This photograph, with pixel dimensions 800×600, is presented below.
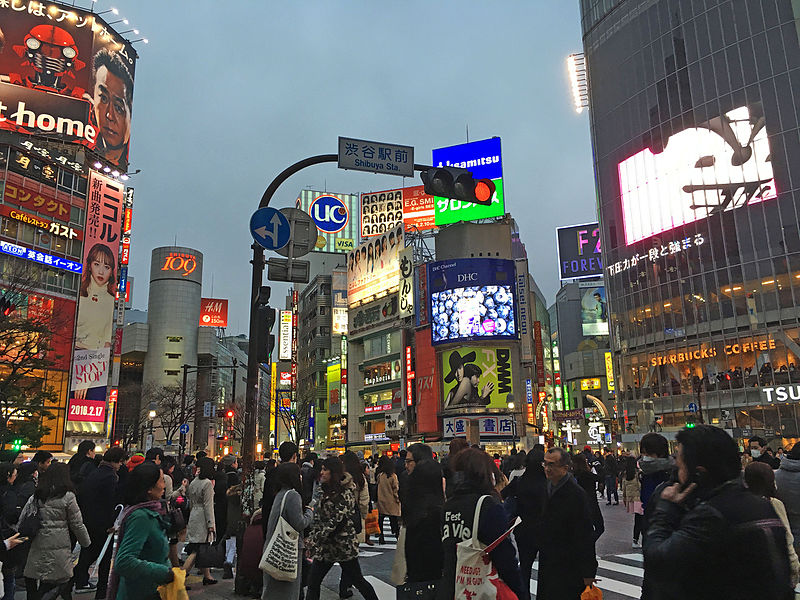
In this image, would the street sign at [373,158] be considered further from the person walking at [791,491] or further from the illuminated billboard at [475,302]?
the illuminated billboard at [475,302]

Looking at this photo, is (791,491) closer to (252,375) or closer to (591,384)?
(252,375)

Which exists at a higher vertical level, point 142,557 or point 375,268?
point 375,268

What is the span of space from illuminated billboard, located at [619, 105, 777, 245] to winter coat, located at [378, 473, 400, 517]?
43.5 meters

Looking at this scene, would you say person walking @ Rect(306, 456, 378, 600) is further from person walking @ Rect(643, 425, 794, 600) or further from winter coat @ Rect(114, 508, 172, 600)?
person walking @ Rect(643, 425, 794, 600)

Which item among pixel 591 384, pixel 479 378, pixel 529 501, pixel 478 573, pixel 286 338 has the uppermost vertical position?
pixel 286 338

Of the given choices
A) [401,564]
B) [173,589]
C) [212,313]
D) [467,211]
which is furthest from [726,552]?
[212,313]

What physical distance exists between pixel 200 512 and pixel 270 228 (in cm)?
437

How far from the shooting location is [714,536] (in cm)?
277

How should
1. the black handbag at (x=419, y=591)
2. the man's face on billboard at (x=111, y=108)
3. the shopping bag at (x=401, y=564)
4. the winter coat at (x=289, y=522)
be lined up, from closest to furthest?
the black handbag at (x=419, y=591)
the shopping bag at (x=401, y=564)
the winter coat at (x=289, y=522)
the man's face on billboard at (x=111, y=108)

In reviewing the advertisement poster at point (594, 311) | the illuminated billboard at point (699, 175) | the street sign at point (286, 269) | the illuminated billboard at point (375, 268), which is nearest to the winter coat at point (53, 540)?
the street sign at point (286, 269)

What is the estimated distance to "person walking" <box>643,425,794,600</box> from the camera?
2756 mm

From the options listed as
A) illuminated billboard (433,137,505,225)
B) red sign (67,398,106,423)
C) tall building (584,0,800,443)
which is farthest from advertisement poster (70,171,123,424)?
tall building (584,0,800,443)

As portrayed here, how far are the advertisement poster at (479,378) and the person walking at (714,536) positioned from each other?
48.8 meters

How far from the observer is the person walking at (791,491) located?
655 cm
